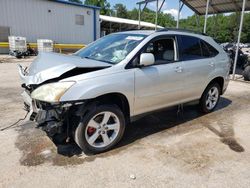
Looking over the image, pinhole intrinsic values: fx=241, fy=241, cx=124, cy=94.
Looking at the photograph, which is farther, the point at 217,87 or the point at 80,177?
the point at 217,87

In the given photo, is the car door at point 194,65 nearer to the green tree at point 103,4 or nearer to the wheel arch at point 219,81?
the wheel arch at point 219,81

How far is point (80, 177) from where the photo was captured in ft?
9.87

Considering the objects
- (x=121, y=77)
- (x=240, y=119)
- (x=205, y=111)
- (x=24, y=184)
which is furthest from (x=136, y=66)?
(x=240, y=119)

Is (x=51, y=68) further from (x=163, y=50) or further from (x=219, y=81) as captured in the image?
(x=219, y=81)

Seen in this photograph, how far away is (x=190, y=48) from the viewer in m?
4.74

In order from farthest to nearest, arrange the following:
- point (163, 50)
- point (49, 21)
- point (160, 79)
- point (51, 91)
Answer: point (49, 21)
point (163, 50)
point (160, 79)
point (51, 91)

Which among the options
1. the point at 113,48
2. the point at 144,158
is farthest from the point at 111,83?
the point at 144,158

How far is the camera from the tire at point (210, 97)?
17.4 feet

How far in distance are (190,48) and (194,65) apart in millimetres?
354

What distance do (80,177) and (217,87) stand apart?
12.8ft

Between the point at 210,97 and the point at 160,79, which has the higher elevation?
the point at 160,79

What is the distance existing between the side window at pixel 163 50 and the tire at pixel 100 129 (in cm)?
124

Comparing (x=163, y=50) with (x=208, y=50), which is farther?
(x=208, y=50)

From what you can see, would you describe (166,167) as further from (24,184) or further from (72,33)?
(72,33)
